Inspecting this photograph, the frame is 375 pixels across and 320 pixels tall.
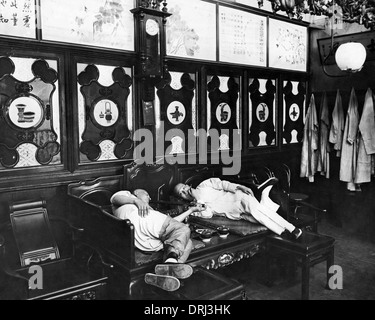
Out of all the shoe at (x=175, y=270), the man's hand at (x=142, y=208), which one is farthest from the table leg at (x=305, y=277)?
the man's hand at (x=142, y=208)

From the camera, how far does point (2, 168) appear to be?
333 centimetres

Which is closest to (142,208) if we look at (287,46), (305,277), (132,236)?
(132,236)

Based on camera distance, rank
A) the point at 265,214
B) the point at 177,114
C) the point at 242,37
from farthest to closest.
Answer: the point at 242,37, the point at 177,114, the point at 265,214

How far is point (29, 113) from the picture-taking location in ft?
11.3

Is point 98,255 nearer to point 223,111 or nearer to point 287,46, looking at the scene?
point 223,111

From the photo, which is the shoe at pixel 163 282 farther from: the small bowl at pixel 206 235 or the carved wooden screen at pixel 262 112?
the carved wooden screen at pixel 262 112

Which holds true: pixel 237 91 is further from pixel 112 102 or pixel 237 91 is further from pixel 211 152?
pixel 112 102

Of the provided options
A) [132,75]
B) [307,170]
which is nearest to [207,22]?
[132,75]

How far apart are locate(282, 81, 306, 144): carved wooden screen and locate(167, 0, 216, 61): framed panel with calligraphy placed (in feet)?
5.00

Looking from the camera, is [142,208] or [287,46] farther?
[287,46]

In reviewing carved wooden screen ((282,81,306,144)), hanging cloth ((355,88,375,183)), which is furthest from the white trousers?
carved wooden screen ((282,81,306,144))

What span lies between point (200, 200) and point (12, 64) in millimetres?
2171

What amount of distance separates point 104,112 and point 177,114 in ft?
2.96

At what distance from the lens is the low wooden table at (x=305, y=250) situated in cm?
320
